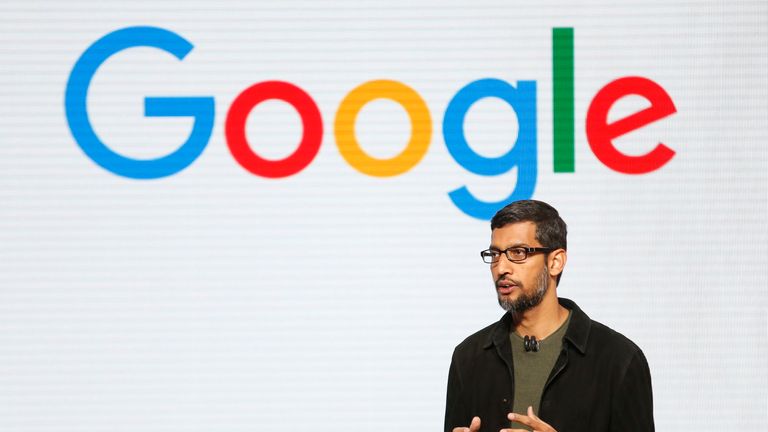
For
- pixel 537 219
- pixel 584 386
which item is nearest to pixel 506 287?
pixel 537 219

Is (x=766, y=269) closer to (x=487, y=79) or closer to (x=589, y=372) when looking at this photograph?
(x=487, y=79)

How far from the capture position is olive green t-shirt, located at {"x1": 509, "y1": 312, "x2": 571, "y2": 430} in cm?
204

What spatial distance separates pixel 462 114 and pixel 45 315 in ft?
5.88

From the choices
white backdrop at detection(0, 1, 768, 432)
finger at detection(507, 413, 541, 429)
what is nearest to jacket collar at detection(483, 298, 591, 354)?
finger at detection(507, 413, 541, 429)

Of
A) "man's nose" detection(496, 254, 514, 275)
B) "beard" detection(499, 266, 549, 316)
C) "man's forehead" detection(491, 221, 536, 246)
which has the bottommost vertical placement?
"beard" detection(499, 266, 549, 316)

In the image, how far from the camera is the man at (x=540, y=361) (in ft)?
6.54

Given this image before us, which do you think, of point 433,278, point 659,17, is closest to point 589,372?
point 433,278

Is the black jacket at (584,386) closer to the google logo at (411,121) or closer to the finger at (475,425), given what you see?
the finger at (475,425)

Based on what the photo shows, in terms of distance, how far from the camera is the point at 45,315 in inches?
137

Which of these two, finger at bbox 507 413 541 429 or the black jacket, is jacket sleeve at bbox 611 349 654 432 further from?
finger at bbox 507 413 541 429

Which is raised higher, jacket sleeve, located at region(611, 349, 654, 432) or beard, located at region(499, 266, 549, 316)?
beard, located at region(499, 266, 549, 316)

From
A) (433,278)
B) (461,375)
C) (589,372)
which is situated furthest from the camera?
(433,278)

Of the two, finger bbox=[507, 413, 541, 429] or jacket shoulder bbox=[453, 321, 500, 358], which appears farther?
jacket shoulder bbox=[453, 321, 500, 358]

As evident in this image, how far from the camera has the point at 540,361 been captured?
2061 millimetres
